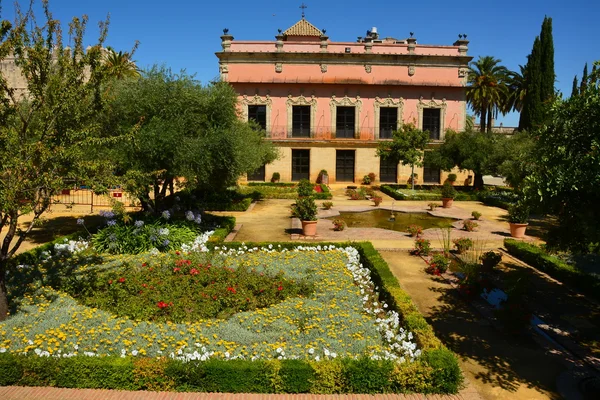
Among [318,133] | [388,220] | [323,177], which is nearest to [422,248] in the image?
[388,220]

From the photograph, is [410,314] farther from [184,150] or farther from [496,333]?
[184,150]

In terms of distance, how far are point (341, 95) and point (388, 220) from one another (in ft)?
57.8

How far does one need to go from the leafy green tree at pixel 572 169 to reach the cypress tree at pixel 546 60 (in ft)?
108

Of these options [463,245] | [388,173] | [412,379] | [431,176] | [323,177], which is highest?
[388,173]

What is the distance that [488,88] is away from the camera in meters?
39.5

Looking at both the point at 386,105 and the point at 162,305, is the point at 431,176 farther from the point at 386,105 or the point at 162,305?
the point at 162,305

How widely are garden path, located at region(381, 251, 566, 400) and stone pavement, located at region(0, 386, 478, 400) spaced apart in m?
0.80

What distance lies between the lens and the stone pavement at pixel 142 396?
6.44 meters

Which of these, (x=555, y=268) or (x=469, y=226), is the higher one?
(x=469, y=226)

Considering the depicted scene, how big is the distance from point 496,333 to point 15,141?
382 inches

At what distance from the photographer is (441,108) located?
36.5 metres

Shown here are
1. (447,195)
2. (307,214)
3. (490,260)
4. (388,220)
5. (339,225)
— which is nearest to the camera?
(490,260)

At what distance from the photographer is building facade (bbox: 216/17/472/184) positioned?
3538cm

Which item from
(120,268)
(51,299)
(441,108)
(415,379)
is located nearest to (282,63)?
(441,108)
